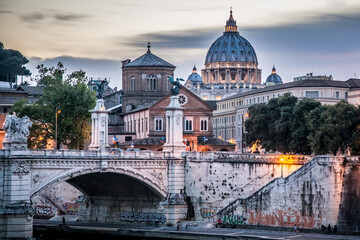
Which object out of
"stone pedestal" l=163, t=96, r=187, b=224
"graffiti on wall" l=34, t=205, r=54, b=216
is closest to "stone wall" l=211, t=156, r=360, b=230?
"stone pedestal" l=163, t=96, r=187, b=224

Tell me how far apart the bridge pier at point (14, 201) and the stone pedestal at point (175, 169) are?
16776 millimetres

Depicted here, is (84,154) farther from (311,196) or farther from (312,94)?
(312,94)

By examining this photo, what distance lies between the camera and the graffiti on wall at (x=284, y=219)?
8706 centimetres

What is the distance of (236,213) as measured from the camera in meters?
90.8

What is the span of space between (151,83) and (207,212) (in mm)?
49564

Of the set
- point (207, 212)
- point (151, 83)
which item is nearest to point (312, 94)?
point (151, 83)

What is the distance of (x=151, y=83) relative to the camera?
142m

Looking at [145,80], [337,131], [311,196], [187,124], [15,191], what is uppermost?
[145,80]

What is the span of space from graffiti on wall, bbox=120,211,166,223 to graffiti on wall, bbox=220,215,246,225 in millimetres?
6632

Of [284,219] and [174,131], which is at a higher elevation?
[174,131]

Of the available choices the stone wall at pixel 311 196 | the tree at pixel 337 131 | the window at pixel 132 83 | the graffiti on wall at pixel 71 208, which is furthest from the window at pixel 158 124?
the stone wall at pixel 311 196

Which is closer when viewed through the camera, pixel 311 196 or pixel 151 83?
pixel 311 196

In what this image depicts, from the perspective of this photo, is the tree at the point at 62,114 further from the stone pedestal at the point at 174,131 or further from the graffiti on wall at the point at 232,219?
the graffiti on wall at the point at 232,219

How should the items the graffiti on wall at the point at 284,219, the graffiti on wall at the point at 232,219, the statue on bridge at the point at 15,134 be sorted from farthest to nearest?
the graffiti on wall at the point at 232,219, the graffiti on wall at the point at 284,219, the statue on bridge at the point at 15,134
